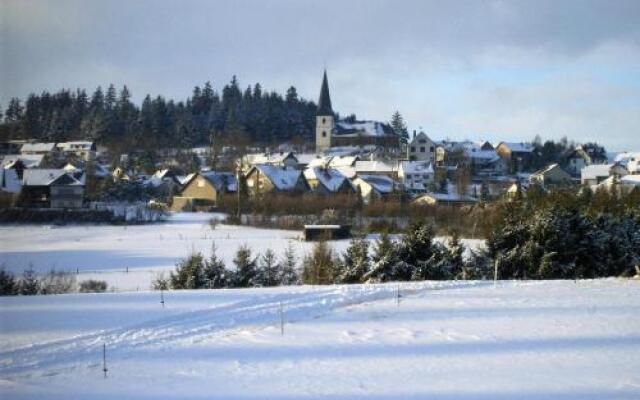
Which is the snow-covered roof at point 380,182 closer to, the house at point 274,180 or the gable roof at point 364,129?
the house at point 274,180

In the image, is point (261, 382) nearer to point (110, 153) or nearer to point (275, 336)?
point (275, 336)

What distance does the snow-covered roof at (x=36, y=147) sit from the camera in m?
81.3

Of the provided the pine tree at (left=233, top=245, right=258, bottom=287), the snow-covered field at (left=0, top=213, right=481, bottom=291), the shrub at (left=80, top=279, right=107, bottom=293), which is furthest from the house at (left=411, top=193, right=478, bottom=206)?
the shrub at (left=80, top=279, right=107, bottom=293)

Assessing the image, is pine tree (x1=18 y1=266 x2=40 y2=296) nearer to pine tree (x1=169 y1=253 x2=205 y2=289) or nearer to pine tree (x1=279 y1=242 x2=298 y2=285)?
pine tree (x1=169 y1=253 x2=205 y2=289)

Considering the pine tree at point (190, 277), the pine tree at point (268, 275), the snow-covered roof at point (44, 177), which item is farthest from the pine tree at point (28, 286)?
the snow-covered roof at point (44, 177)

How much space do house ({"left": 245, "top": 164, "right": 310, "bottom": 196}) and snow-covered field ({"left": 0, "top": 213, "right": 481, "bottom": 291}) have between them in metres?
12.1

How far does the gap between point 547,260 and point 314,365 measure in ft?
38.4

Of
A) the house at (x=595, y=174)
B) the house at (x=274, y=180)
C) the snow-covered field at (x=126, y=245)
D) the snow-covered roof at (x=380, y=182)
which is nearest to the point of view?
the snow-covered field at (x=126, y=245)

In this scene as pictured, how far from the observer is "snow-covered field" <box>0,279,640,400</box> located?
25.1 feet

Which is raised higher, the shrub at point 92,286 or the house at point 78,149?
the house at point 78,149

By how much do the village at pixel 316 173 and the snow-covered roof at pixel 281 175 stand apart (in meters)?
0.10

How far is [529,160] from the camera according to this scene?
251ft

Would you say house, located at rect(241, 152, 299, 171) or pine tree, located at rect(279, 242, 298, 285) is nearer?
pine tree, located at rect(279, 242, 298, 285)

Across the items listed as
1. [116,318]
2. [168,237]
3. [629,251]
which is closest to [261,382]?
[116,318]
